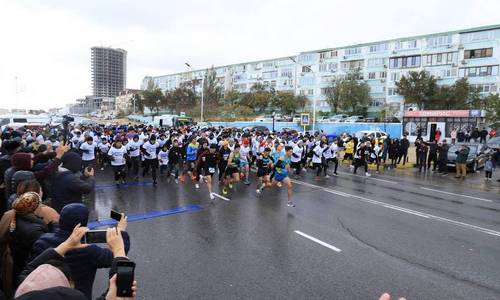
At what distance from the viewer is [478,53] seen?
5150 cm

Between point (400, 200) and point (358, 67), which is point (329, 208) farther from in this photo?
point (358, 67)

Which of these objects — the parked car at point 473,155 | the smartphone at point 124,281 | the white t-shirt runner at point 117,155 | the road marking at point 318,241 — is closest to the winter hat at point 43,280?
the smartphone at point 124,281

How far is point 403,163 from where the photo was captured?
21.2 metres

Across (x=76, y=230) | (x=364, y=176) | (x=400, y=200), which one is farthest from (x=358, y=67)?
(x=76, y=230)

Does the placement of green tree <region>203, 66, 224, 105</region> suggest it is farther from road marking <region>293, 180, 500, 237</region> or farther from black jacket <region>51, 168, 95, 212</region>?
black jacket <region>51, 168, 95, 212</region>

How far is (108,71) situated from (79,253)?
602 ft

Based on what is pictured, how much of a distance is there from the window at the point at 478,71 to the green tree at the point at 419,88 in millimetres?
5345

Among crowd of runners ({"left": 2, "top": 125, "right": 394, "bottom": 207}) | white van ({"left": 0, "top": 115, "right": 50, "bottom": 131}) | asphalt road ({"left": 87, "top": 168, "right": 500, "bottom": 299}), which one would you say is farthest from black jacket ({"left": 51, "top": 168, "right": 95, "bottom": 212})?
white van ({"left": 0, "top": 115, "right": 50, "bottom": 131})

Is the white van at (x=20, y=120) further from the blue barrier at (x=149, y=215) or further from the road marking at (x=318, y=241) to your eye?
the road marking at (x=318, y=241)

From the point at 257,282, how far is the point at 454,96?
50.6 metres

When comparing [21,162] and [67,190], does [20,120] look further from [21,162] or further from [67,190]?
[67,190]

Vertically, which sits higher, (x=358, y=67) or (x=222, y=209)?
(x=358, y=67)

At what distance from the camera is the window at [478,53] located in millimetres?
50156

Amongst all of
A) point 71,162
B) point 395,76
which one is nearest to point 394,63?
point 395,76
